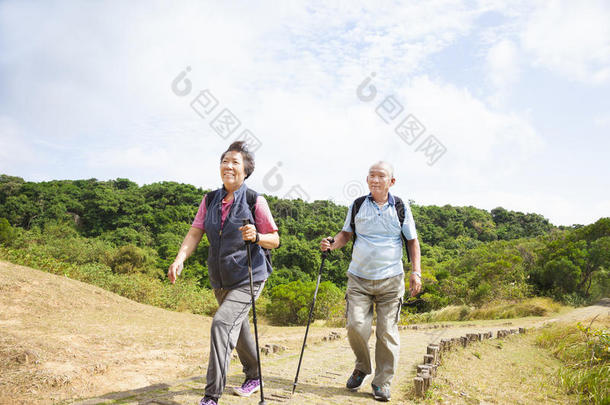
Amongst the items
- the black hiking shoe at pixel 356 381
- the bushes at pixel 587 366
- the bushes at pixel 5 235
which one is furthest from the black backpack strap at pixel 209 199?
the bushes at pixel 5 235

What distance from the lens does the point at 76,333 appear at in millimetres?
7086

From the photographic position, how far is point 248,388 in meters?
3.47

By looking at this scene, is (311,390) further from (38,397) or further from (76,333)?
(76,333)

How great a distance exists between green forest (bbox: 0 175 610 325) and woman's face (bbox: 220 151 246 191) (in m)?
15.2

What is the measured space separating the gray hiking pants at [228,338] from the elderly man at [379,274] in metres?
0.96

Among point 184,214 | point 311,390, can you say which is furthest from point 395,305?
point 184,214

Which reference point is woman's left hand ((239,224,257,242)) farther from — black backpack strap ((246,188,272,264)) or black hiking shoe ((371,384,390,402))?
black hiking shoe ((371,384,390,402))

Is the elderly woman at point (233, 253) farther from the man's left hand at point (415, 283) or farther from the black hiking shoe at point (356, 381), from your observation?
the man's left hand at point (415, 283)

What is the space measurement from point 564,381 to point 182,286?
18791mm

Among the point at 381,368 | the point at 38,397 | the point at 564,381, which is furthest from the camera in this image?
the point at 564,381

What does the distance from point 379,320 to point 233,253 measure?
1.58 m

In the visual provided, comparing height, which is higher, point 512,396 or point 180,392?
point 180,392

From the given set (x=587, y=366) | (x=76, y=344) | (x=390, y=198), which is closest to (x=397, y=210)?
(x=390, y=198)

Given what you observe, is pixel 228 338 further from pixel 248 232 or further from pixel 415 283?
pixel 415 283
